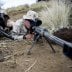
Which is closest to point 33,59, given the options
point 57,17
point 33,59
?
point 33,59

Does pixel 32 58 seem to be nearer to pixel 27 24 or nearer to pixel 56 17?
pixel 27 24

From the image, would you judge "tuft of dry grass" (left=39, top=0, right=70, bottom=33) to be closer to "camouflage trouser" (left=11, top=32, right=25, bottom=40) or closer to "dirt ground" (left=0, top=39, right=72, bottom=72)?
"camouflage trouser" (left=11, top=32, right=25, bottom=40)

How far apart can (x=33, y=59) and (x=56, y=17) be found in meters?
3.17

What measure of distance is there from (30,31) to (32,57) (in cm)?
142

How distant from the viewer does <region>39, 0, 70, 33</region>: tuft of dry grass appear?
9.48 meters

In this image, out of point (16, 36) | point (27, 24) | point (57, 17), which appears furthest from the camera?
point (57, 17)

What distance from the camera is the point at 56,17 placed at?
9.80 meters

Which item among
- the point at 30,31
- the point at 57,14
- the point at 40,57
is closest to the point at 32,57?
the point at 40,57

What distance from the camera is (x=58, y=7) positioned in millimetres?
10266

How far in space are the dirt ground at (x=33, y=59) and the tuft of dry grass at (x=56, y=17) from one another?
5.18 feet

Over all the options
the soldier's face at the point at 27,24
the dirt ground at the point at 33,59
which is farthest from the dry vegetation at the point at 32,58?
the soldier's face at the point at 27,24

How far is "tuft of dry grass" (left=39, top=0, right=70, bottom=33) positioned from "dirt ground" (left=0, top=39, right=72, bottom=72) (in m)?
1.58

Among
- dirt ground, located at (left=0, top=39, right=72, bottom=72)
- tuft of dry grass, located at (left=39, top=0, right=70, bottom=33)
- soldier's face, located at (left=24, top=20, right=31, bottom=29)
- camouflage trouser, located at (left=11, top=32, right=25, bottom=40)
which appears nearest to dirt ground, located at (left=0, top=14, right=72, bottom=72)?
dirt ground, located at (left=0, top=39, right=72, bottom=72)

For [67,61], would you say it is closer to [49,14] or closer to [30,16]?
[30,16]
